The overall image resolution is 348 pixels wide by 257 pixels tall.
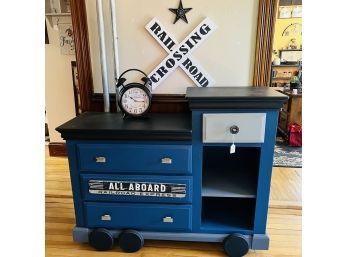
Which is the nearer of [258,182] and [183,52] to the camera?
[258,182]

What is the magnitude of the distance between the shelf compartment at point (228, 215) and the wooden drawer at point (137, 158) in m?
0.40

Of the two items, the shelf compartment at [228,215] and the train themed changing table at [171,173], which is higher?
the train themed changing table at [171,173]

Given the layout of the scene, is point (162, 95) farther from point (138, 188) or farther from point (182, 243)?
point (182, 243)

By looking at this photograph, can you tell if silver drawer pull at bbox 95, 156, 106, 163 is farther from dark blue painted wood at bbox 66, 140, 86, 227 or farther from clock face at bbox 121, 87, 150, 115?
clock face at bbox 121, 87, 150, 115

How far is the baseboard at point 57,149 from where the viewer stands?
2842 mm

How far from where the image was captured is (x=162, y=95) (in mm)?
1697

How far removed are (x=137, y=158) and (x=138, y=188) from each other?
18cm

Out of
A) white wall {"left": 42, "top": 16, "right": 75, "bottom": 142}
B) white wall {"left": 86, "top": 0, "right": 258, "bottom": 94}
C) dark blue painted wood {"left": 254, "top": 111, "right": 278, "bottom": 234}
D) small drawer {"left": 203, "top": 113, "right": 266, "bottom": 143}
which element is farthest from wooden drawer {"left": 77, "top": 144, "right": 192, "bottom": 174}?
white wall {"left": 42, "top": 16, "right": 75, "bottom": 142}

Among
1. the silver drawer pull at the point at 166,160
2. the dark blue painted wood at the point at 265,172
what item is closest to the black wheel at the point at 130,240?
the silver drawer pull at the point at 166,160

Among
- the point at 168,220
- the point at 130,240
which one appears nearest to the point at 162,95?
the point at 168,220

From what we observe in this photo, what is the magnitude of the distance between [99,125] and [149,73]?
0.51 m

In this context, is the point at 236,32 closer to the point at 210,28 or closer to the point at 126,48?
the point at 210,28

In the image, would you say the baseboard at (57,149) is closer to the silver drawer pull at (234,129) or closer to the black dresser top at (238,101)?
the black dresser top at (238,101)
